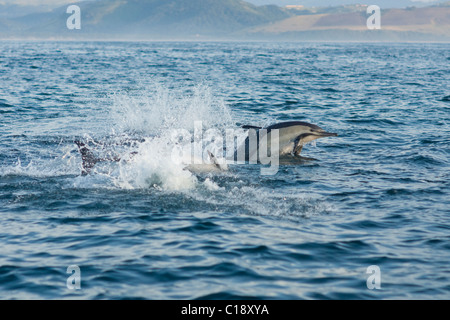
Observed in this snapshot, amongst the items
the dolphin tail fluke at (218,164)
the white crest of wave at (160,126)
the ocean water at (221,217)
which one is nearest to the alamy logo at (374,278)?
the ocean water at (221,217)

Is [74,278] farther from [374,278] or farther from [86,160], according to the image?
[86,160]

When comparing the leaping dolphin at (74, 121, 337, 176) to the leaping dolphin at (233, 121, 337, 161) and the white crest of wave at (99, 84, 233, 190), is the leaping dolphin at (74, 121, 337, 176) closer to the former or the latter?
the leaping dolphin at (233, 121, 337, 161)

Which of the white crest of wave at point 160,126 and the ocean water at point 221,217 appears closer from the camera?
the ocean water at point 221,217

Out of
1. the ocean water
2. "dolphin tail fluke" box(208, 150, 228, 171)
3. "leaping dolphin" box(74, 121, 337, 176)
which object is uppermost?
"leaping dolphin" box(74, 121, 337, 176)

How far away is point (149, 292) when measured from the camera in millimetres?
8047

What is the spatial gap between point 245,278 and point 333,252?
1773mm

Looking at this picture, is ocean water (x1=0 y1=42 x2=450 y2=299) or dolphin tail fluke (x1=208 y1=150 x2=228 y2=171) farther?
dolphin tail fluke (x1=208 y1=150 x2=228 y2=171)

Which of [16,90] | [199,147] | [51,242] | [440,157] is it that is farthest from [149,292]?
[16,90]

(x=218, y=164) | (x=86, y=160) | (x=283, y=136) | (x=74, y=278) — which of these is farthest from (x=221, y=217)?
(x=283, y=136)

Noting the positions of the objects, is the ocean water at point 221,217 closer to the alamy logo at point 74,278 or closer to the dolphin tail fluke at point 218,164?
the alamy logo at point 74,278

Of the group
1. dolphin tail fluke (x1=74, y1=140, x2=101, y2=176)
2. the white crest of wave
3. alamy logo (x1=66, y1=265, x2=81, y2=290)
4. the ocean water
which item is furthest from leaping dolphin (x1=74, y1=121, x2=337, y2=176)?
alamy logo (x1=66, y1=265, x2=81, y2=290)

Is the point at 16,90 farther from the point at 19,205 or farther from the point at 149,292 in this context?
the point at 149,292

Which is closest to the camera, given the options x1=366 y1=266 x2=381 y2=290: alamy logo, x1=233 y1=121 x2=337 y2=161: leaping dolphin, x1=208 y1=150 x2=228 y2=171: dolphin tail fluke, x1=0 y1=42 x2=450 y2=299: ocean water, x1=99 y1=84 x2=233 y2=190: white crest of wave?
x1=366 y1=266 x2=381 y2=290: alamy logo

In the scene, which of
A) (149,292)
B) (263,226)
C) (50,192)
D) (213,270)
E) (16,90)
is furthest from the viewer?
(16,90)
